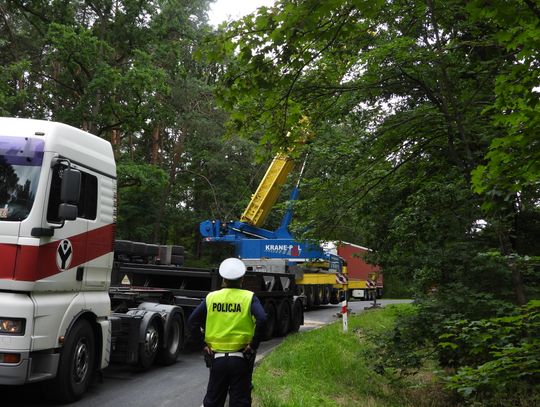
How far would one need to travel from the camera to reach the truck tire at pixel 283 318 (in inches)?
522

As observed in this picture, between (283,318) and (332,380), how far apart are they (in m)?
5.43

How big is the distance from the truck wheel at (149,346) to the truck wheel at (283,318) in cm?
543

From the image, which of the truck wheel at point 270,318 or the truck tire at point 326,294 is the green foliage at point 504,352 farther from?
the truck tire at point 326,294

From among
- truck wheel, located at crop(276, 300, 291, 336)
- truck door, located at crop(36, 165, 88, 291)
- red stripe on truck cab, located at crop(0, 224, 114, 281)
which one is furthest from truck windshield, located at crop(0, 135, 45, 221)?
truck wheel, located at crop(276, 300, 291, 336)

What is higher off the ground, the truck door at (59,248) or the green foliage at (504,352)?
the truck door at (59,248)

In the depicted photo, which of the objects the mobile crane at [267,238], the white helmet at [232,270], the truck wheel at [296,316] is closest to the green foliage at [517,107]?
the white helmet at [232,270]

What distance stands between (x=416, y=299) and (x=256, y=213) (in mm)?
13536

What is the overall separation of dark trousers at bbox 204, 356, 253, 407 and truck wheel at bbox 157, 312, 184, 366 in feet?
14.5

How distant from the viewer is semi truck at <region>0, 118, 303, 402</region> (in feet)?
16.7

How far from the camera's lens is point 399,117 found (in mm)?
8336

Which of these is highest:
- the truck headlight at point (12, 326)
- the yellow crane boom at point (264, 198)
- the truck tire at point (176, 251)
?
the yellow crane boom at point (264, 198)

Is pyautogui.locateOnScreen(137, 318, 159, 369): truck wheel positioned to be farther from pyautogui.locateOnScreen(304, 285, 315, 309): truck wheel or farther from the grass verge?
pyautogui.locateOnScreen(304, 285, 315, 309): truck wheel

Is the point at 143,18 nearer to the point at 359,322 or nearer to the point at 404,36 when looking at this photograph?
the point at 359,322

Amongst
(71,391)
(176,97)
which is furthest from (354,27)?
(176,97)
